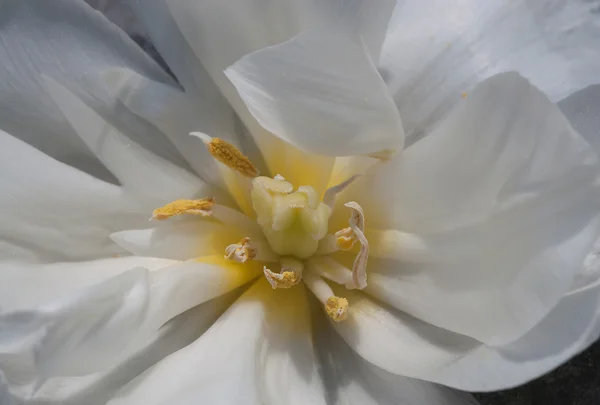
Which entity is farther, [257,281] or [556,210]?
[257,281]

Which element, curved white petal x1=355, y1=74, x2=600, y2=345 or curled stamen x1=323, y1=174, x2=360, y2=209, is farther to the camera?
curled stamen x1=323, y1=174, x2=360, y2=209

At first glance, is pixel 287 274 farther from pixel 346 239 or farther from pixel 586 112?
pixel 586 112

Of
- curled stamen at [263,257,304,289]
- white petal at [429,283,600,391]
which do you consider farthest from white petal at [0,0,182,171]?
white petal at [429,283,600,391]

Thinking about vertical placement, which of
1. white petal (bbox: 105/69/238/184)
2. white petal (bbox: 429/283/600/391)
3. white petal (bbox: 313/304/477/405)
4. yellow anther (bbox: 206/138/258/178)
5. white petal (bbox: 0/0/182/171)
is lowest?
white petal (bbox: 313/304/477/405)

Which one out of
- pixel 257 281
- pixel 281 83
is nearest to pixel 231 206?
pixel 257 281

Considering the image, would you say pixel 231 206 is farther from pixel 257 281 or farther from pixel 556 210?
pixel 556 210

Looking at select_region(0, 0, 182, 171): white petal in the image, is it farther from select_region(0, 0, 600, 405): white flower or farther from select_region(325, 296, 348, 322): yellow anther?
select_region(325, 296, 348, 322): yellow anther

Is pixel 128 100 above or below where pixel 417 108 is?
above

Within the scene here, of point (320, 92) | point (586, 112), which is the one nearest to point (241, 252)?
point (320, 92)
